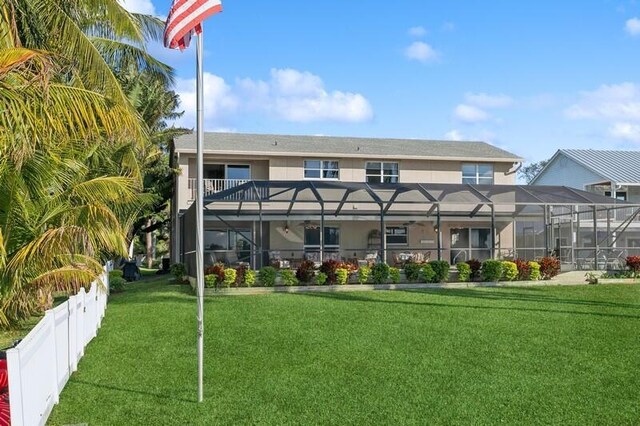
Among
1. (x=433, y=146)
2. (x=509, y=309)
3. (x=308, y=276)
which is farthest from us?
(x=433, y=146)

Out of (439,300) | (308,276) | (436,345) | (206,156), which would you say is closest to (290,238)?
(206,156)

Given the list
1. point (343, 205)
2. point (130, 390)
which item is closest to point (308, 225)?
point (343, 205)

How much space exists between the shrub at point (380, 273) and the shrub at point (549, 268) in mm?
5578

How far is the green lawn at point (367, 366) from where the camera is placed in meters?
6.56

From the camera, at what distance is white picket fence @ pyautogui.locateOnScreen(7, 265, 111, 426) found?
4992mm

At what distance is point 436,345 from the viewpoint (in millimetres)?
9781

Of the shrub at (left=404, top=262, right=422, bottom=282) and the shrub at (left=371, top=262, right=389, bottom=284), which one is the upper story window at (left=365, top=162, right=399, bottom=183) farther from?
the shrub at (left=371, top=262, right=389, bottom=284)

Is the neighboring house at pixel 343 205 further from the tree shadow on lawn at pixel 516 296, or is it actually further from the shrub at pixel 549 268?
the tree shadow on lawn at pixel 516 296

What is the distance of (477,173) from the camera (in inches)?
1270

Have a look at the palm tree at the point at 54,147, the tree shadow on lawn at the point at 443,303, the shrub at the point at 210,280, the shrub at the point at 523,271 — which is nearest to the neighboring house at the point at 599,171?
the shrub at the point at 523,271

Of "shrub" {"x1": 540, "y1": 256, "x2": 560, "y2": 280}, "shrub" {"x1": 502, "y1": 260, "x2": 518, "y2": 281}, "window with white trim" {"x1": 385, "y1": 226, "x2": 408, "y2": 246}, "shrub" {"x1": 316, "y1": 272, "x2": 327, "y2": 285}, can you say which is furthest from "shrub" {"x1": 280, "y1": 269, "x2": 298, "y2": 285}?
"window with white trim" {"x1": 385, "y1": 226, "x2": 408, "y2": 246}

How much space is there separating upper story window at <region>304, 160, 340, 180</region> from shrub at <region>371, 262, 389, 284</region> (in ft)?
37.4

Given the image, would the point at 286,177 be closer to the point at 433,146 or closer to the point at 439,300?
the point at 433,146

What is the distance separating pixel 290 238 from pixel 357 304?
14297 millimetres
